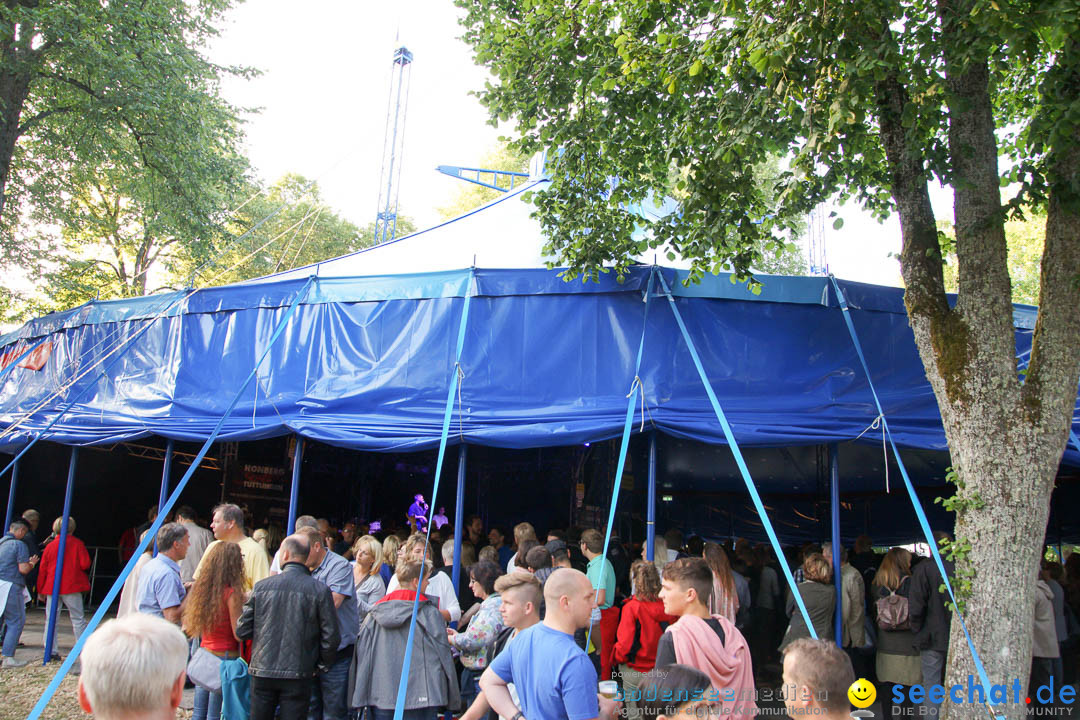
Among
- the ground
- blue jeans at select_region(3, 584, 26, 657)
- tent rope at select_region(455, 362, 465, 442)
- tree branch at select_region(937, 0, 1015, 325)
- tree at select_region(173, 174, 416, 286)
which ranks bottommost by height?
the ground

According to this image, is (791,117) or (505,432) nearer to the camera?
(791,117)

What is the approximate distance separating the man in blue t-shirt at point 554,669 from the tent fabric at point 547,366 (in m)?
3.51

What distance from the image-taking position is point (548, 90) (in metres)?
7.20

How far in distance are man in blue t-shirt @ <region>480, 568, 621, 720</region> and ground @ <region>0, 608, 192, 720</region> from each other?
179 inches

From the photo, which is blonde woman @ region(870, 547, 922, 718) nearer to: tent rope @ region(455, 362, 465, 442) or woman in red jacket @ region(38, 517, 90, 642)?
tent rope @ region(455, 362, 465, 442)

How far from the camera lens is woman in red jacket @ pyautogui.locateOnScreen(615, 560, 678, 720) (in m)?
5.11

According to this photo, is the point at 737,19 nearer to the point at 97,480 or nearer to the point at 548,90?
the point at 548,90

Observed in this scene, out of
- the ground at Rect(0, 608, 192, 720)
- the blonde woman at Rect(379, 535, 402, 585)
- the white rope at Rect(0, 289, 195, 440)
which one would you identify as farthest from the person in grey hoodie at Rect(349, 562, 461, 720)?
the white rope at Rect(0, 289, 195, 440)

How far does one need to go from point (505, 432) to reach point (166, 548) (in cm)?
286

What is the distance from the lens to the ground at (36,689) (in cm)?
650

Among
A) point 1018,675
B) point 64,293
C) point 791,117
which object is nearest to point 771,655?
point 1018,675

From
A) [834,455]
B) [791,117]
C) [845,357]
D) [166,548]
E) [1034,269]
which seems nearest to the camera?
[166,548]

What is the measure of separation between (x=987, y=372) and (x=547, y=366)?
371 centimetres

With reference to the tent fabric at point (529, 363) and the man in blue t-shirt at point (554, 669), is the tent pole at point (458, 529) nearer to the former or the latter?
the tent fabric at point (529, 363)
